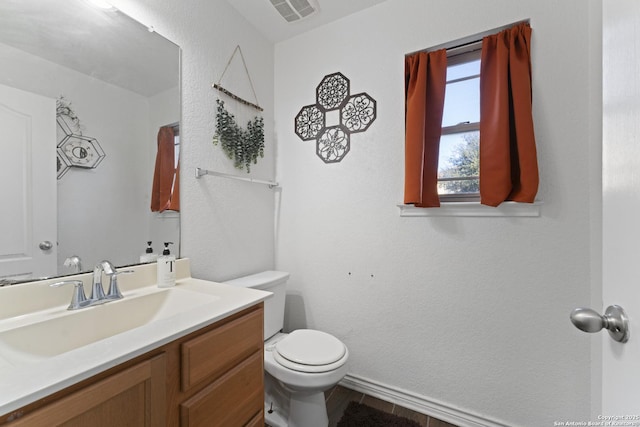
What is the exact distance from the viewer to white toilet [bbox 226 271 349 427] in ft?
4.00

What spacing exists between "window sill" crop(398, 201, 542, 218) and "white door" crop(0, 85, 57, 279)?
1.59 meters

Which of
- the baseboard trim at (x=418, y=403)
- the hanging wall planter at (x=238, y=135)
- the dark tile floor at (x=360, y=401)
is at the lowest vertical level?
the dark tile floor at (x=360, y=401)

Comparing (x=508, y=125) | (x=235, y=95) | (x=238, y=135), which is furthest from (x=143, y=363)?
(x=508, y=125)

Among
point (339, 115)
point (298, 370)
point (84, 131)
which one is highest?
point (339, 115)

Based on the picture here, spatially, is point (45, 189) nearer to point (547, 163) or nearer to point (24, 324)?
point (24, 324)

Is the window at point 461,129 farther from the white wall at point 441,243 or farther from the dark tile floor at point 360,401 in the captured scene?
the dark tile floor at point 360,401

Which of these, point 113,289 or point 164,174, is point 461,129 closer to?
point 164,174

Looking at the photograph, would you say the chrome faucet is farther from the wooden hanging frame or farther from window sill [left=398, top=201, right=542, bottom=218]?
window sill [left=398, top=201, right=542, bottom=218]

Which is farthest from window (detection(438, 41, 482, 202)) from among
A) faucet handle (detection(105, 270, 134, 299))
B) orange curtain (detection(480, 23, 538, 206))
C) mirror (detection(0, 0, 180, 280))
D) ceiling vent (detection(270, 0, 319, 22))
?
faucet handle (detection(105, 270, 134, 299))

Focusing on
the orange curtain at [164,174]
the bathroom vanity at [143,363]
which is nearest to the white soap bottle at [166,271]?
the bathroom vanity at [143,363]

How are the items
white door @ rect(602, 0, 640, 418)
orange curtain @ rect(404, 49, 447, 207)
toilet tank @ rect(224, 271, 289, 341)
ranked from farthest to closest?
1. toilet tank @ rect(224, 271, 289, 341)
2. orange curtain @ rect(404, 49, 447, 207)
3. white door @ rect(602, 0, 640, 418)

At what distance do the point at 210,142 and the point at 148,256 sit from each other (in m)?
0.69

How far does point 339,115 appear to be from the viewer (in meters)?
1.76

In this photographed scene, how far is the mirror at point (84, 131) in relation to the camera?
0.90 m
